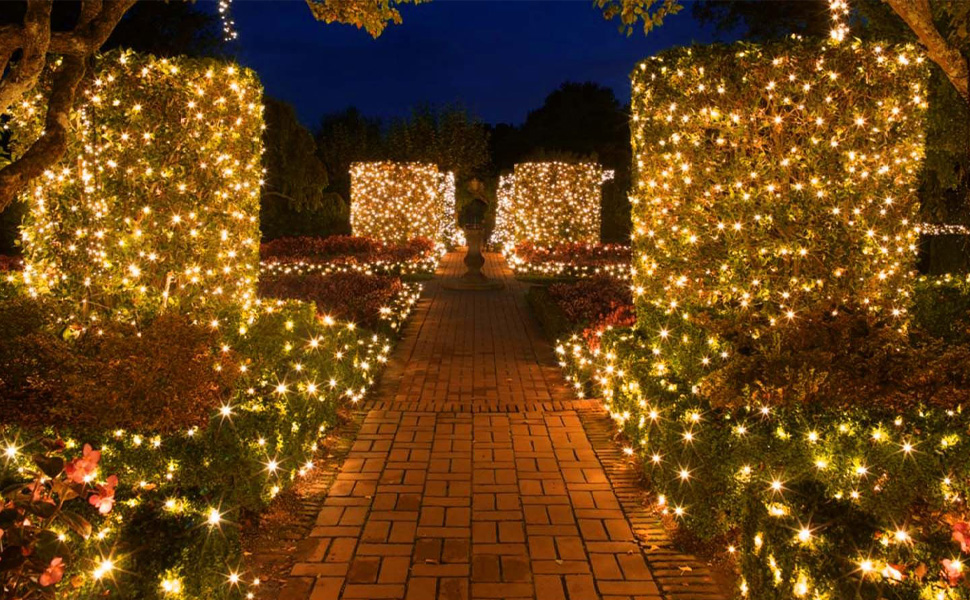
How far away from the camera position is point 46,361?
5008 mm

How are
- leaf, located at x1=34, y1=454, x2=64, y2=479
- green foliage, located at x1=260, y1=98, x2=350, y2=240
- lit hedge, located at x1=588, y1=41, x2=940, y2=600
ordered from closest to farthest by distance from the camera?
leaf, located at x1=34, y1=454, x2=64, y2=479, lit hedge, located at x1=588, y1=41, x2=940, y2=600, green foliage, located at x1=260, y1=98, x2=350, y2=240

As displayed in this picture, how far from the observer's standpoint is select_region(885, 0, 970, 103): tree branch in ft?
16.4

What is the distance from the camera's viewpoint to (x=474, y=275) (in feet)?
A: 58.2

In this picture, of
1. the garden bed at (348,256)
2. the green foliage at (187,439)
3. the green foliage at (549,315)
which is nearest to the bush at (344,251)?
the garden bed at (348,256)

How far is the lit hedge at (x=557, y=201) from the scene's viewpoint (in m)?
20.8

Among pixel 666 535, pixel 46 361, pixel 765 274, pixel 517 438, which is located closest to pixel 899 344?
pixel 765 274

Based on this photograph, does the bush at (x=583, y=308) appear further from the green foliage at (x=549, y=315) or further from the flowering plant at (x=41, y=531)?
the flowering plant at (x=41, y=531)

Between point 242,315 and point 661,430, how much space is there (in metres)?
3.86

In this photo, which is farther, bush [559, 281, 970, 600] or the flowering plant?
bush [559, 281, 970, 600]

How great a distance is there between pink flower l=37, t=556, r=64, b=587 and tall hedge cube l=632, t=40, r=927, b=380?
3.97 metres

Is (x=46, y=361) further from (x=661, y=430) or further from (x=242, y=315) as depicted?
(x=661, y=430)

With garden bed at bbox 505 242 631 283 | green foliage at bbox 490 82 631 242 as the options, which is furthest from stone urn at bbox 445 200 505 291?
green foliage at bbox 490 82 631 242

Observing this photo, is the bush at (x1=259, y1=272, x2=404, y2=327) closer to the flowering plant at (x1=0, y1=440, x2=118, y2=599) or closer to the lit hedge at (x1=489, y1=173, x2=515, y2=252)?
the flowering plant at (x1=0, y1=440, x2=118, y2=599)

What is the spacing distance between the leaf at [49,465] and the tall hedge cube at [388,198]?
2079 centimetres
